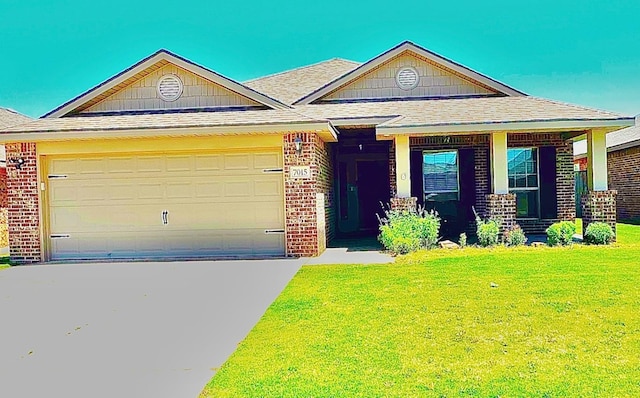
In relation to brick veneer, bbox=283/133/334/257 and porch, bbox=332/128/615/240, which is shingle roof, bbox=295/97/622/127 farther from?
brick veneer, bbox=283/133/334/257

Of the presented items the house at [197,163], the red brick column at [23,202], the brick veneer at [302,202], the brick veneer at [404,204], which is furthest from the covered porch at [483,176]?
the red brick column at [23,202]

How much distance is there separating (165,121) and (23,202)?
3607 mm

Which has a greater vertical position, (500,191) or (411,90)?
(411,90)

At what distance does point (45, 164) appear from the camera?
41.2 feet

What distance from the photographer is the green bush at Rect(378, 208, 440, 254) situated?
39.1 ft

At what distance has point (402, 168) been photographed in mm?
12844

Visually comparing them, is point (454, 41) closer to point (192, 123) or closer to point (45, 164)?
point (192, 123)

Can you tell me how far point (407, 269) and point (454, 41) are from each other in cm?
1220

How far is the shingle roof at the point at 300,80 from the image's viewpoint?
1717cm

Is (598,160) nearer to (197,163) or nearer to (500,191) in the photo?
(500,191)

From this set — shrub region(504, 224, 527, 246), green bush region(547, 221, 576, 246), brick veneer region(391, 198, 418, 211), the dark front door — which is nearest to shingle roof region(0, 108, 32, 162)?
the dark front door

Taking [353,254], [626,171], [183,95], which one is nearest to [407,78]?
[353,254]

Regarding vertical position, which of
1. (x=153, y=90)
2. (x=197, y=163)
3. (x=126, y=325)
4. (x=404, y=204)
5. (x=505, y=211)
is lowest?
(x=126, y=325)

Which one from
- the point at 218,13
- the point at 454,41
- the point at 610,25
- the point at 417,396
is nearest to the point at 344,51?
the point at 454,41
